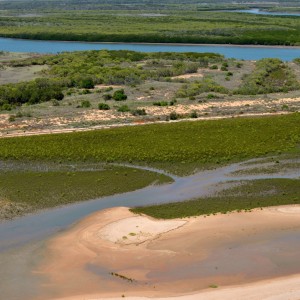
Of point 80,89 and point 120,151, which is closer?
point 120,151

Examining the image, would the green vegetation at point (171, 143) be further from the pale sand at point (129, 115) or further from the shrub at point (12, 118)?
the shrub at point (12, 118)

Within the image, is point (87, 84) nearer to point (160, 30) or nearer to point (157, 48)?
point (157, 48)

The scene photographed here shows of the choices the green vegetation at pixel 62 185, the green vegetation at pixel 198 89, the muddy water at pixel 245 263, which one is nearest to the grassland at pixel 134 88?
the green vegetation at pixel 198 89

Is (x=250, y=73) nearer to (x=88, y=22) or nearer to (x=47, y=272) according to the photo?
(x=47, y=272)

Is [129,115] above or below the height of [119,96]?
below

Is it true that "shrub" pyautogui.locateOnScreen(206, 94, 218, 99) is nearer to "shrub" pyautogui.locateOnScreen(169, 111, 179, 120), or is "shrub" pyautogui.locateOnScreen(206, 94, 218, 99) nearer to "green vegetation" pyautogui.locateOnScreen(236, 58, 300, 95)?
"green vegetation" pyautogui.locateOnScreen(236, 58, 300, 95)

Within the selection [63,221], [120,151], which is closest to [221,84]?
[120,151]

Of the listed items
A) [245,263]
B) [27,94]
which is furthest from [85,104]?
[245,263]
